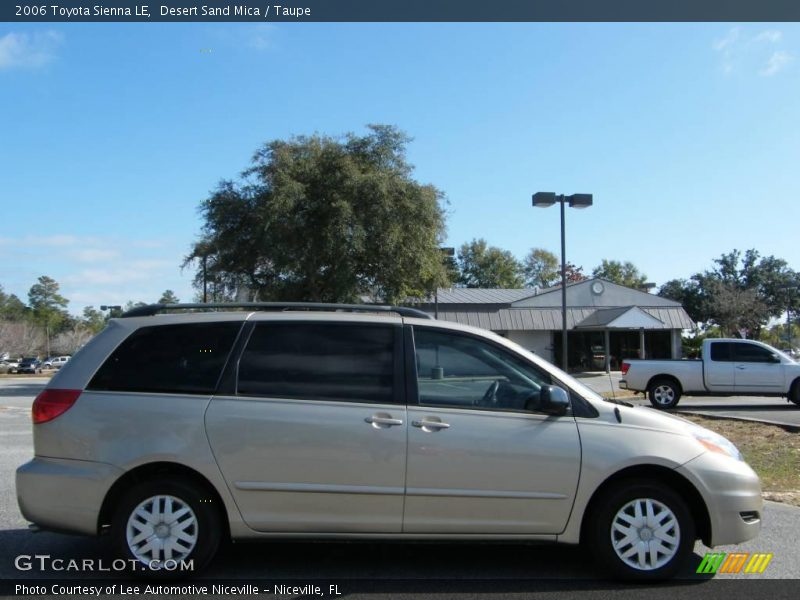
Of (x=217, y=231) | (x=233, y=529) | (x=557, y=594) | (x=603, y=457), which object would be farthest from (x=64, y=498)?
(x=217, y=231)

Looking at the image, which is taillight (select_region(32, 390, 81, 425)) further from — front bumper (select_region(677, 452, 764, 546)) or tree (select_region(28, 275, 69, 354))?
tree (select_region(28, 275, 69, 354))

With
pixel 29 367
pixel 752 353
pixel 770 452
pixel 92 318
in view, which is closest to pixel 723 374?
pixel 752 353

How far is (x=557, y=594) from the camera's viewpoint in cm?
457

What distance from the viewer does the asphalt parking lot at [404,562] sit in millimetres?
4840

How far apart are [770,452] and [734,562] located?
604cm

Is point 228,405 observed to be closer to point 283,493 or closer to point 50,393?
point 283,493

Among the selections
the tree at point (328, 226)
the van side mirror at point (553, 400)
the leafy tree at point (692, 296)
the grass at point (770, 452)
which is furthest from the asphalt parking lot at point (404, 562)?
the leafy tree at point (692, 296)

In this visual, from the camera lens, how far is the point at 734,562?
5.28m

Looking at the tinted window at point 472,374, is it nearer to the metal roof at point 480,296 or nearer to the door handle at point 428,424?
the door handle at point 428,424

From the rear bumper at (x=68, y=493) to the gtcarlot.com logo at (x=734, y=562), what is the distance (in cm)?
425

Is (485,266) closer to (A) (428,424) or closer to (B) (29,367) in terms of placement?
(B) (29,367)

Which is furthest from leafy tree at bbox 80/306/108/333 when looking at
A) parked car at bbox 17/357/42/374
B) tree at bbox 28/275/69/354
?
parked car at bbox 17/357/42/374

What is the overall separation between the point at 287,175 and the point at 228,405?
2672cm

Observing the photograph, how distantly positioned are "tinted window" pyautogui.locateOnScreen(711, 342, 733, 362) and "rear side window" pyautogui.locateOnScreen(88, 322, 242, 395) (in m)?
16.3
